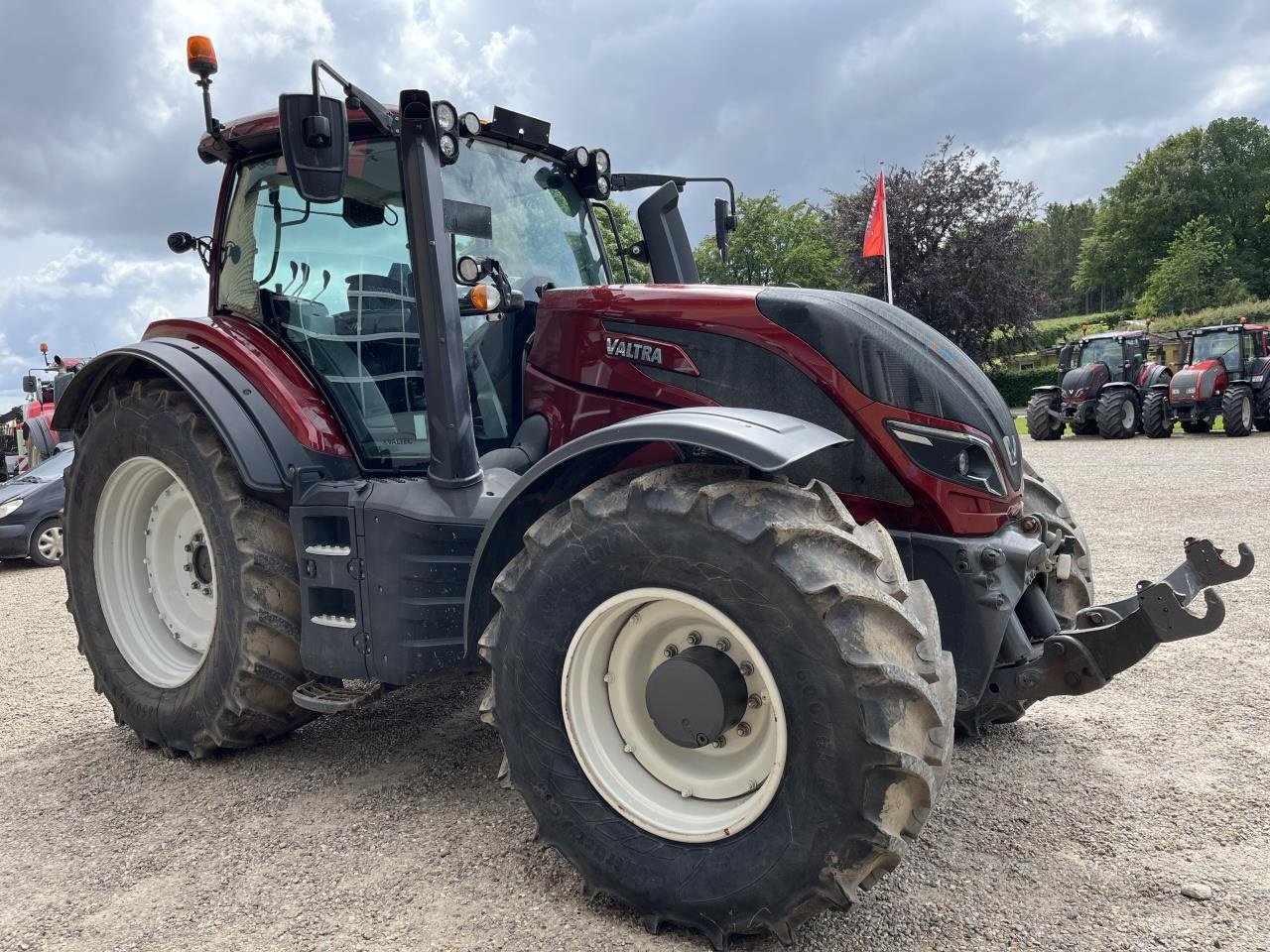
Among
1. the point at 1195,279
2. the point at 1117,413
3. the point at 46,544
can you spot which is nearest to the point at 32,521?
the point at 46,544

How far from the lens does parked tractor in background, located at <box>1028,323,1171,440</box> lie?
1855 cm

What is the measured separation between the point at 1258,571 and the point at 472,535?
19.3 feet

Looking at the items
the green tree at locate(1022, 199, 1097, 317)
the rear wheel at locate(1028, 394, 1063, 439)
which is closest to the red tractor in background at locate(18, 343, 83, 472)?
the rear wheel at locate(1028, 394, 1063, 439)

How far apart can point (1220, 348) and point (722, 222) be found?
18.0 m

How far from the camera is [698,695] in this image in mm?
2422

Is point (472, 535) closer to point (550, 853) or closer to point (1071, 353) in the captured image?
point (550, 853)

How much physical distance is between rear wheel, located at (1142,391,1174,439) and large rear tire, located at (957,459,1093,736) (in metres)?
16.6

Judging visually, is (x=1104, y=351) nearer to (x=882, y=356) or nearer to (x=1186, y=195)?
(x=882, y=356)

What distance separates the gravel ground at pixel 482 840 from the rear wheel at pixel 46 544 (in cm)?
663

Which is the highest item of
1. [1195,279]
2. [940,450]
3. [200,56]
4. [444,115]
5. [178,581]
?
[1195,279]

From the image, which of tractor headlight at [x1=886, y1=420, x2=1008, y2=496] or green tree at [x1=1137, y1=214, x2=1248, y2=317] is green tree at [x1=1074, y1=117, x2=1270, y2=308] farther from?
tractor headlight at [x1=886, y1=420, x2=1008, y2=496]

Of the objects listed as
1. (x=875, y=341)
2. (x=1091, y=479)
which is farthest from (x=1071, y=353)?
(x=875, y=341)

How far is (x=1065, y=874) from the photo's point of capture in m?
2.69

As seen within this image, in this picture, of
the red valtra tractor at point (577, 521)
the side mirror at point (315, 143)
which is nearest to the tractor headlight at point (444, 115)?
the red valtra tractor at point (577, 521)
